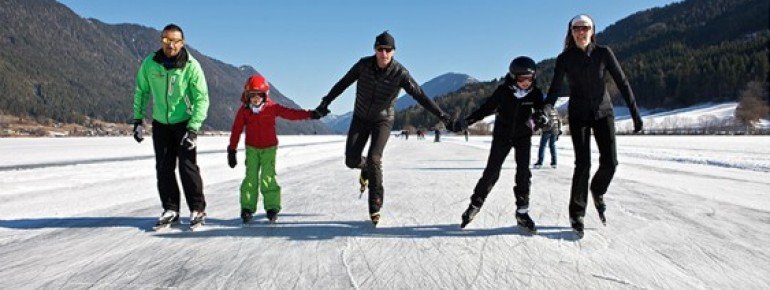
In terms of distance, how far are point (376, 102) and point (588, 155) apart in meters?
1.93

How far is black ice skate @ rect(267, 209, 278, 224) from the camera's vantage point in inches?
187

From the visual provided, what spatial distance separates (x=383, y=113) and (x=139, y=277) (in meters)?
2.67

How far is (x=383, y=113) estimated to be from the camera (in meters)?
4.93

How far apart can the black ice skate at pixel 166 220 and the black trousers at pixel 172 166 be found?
0.20 feet

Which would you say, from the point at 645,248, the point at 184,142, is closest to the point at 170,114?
the point at 184,142

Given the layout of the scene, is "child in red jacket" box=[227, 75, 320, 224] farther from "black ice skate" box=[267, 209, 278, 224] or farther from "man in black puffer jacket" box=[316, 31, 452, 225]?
"man in black puffer jacket" box=[316, 31, 452, 225]

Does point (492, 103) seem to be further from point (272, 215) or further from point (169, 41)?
point (169, 41)

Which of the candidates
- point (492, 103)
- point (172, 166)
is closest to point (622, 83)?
point (492, 103)


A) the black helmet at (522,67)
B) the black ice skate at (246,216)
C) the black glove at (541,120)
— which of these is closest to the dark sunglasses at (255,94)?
the black ice skate at (246,216)

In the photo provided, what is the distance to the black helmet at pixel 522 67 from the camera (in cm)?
434

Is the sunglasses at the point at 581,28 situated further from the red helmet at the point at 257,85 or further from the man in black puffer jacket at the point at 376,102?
the red helmet at the point at 257,85

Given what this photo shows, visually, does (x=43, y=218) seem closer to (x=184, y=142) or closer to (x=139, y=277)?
(x=184, y=142)

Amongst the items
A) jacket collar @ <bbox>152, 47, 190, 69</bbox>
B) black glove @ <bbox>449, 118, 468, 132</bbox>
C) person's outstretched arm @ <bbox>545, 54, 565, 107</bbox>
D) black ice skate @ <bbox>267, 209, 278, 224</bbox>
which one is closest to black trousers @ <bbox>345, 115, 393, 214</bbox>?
black glove @ <bbox>449, 118, 468, 132</bbox>

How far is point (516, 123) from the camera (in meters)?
4.46
